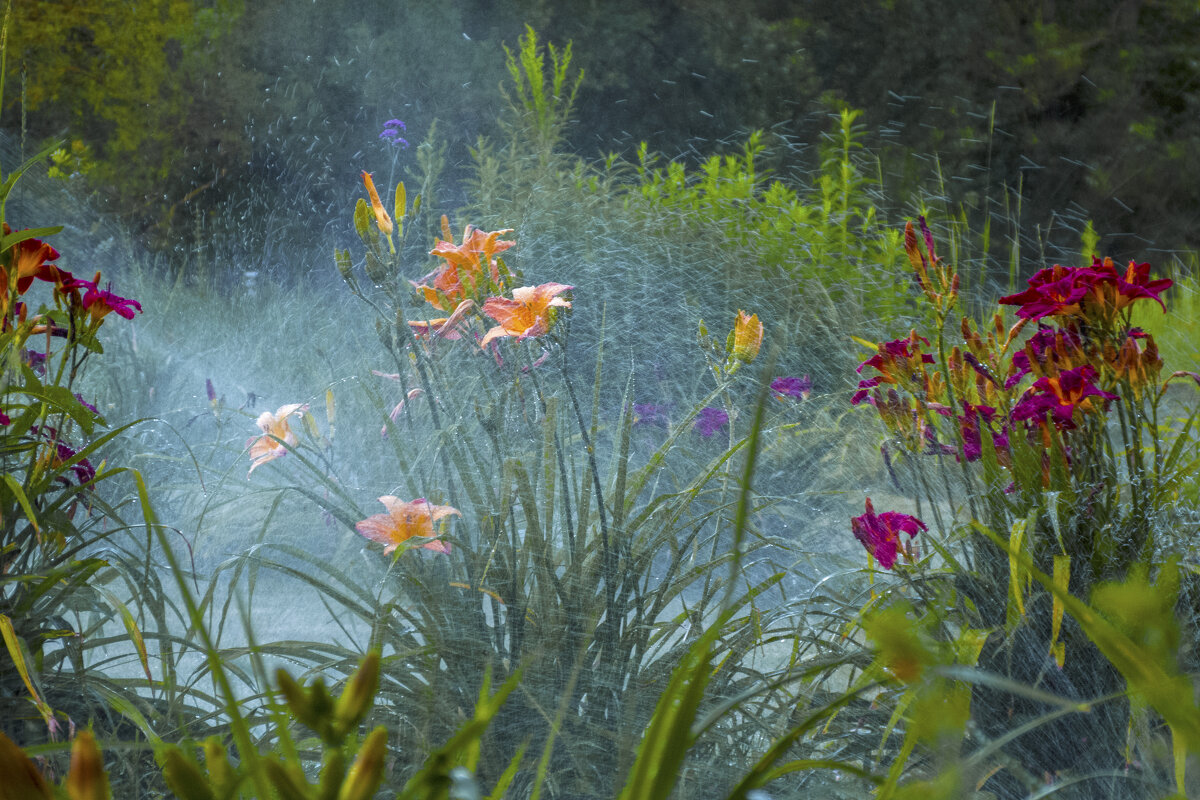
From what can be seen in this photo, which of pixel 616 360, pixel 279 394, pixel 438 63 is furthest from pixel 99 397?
pixel 438 63

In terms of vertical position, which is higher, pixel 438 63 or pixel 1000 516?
pixel 438 63

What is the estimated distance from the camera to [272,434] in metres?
1.05

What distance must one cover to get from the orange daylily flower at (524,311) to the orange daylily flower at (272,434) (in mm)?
277

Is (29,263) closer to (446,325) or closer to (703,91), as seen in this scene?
(446,325)

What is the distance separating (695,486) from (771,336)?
1708mm

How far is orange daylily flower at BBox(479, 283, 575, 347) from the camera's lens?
91 centimetres

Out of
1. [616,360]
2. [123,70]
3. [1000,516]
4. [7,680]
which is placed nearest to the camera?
[7,680]

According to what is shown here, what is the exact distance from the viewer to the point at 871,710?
0.93 metres

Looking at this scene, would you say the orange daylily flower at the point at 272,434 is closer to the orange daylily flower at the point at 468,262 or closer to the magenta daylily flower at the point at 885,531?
the orange daylily flower at the point at 468,262

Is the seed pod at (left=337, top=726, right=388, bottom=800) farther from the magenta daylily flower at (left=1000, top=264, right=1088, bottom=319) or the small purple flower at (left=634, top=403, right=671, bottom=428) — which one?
the small purple flower at (left=634, top=403, right=671, bottom=428)

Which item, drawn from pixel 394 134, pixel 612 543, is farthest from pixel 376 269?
pixel 394 134

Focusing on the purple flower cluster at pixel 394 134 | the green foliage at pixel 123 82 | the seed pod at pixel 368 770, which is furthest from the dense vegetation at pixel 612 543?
the green foliage at pixel 123 82

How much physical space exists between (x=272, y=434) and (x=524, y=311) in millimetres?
349

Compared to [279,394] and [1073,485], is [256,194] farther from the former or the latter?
[1073,485]
